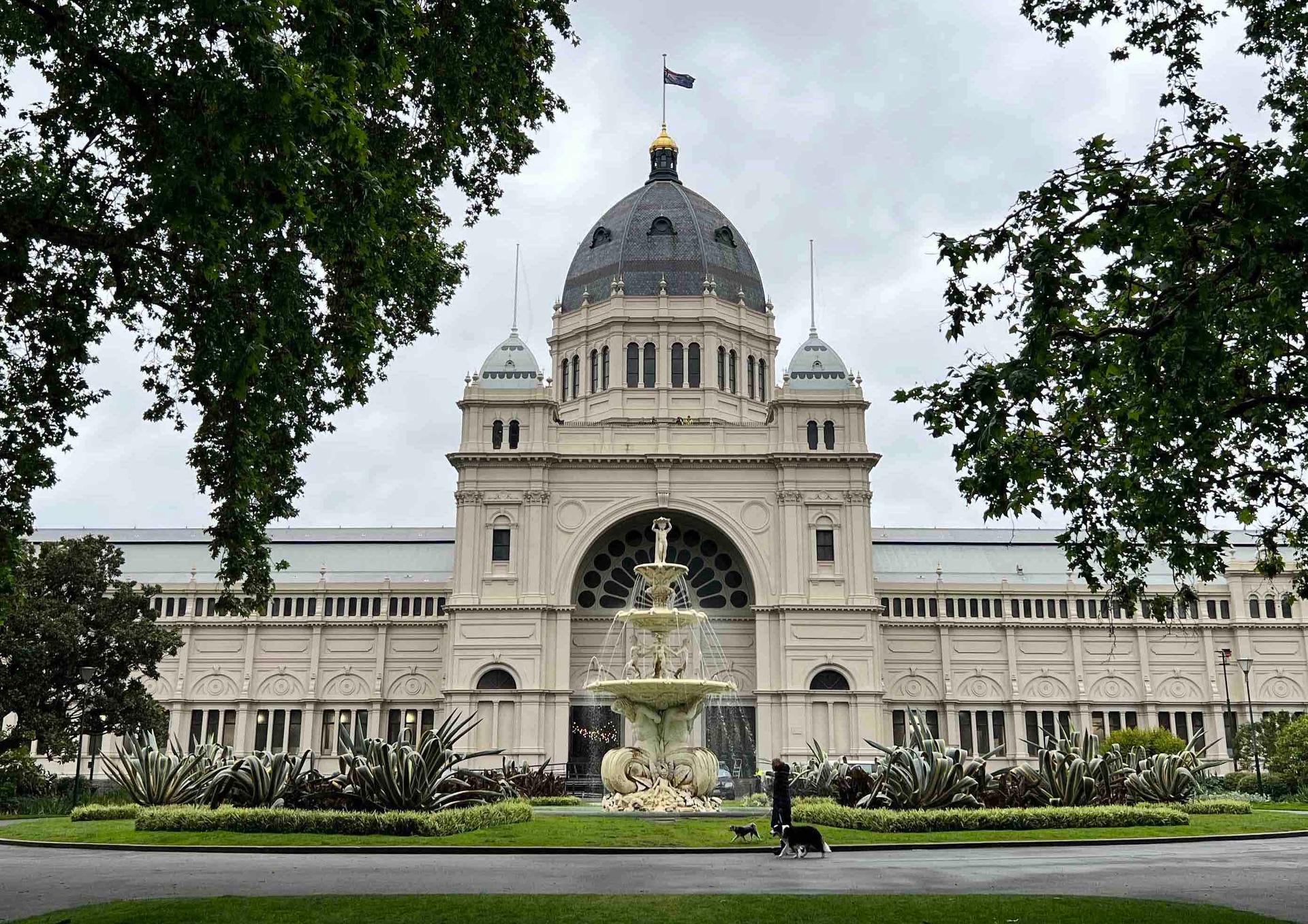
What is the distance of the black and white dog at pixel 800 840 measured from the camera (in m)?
20.2

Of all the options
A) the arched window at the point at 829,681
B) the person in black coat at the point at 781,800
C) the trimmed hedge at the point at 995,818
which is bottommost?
the trimmed hedge at the point at 995,818

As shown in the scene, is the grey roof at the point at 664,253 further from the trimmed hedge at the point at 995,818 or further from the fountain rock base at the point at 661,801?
the trimmed hedge at the point at 995,818

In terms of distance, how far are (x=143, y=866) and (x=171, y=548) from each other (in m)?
59.6

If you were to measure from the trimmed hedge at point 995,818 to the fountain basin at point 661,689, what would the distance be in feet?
22.3

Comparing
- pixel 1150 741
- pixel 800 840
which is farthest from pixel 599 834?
pixel 1150 741

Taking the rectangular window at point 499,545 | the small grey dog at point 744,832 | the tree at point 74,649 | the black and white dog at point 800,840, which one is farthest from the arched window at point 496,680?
the black and white dog at point 800,840

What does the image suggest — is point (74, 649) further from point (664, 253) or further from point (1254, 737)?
point (1254, 737)

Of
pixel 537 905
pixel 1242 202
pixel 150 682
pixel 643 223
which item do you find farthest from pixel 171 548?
pixel 1242 202

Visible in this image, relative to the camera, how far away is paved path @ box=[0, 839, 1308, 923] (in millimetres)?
15336

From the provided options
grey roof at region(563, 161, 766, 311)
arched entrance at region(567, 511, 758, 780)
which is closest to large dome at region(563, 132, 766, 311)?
grey roof at region(563, 161, 766, 311)

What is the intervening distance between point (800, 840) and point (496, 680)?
131 ft

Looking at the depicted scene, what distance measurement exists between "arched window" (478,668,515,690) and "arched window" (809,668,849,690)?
49.4ft

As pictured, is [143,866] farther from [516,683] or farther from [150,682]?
[150,682]

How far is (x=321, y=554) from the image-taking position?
242 ft
